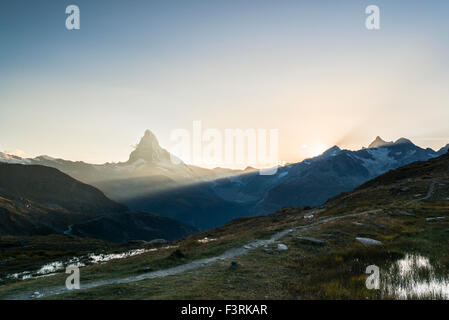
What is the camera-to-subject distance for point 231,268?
1911 centimetres

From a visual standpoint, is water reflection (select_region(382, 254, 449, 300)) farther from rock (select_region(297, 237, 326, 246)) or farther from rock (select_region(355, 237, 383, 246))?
rock (select_region(297, 237, 326, 246))

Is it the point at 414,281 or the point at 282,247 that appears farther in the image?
the point at 282,247

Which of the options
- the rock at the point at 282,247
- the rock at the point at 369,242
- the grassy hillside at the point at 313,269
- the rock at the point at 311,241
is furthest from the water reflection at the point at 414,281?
the rock at the point at 282,247

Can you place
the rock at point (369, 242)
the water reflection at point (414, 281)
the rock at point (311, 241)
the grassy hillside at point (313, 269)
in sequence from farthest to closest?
1. the rock at point (311, 241)
2. the rock at point (369, 242)
3. the grassy hillside at point (313, 269)
4. the water reflection at point (414, 281)

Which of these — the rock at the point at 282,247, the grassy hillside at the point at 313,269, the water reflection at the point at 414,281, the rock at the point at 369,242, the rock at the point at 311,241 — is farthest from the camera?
the rock at the point at 311,241

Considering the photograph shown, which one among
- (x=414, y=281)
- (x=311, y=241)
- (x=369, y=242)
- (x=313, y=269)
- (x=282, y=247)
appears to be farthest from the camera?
(x=311, y=241)

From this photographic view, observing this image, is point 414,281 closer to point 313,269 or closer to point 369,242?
point 313,269

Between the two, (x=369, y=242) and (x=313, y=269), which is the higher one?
(x=369, y=242)

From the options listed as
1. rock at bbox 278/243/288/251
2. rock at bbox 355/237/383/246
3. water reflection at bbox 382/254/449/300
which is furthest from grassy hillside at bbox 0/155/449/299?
rock at bbox 355/237/383/246

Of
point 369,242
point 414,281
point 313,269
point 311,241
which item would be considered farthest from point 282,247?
point 414,281

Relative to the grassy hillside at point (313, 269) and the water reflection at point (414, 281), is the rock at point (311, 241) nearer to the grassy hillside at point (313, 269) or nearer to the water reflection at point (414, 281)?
the grassy hillside at point (313, 269)
